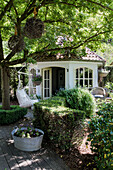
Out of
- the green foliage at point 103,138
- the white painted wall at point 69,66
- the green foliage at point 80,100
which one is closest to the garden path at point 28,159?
the green foliage at point 103,138

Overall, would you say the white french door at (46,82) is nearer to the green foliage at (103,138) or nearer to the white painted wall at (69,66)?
the white painted wall at (69,66)

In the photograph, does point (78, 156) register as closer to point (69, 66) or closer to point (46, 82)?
point (69, 66)

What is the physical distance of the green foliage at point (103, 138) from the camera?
2416mm

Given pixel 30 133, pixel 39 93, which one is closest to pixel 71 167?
pixel 30 133

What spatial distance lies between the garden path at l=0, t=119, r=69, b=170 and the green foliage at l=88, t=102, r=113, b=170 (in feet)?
2.31

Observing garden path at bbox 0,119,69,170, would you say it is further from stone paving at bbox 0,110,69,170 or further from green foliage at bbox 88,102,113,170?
green foliage at bbox 88,102,113,170

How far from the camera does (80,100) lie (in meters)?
6.36

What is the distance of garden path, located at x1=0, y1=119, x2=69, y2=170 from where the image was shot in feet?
9.55

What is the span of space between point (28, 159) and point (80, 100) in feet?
11.9

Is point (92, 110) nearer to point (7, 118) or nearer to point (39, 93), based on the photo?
point (7, 118)

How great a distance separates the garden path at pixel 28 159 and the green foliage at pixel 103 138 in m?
0.70

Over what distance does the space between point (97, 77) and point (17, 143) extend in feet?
24.9

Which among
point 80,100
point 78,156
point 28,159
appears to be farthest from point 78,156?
point 80,100

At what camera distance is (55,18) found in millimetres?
6301
